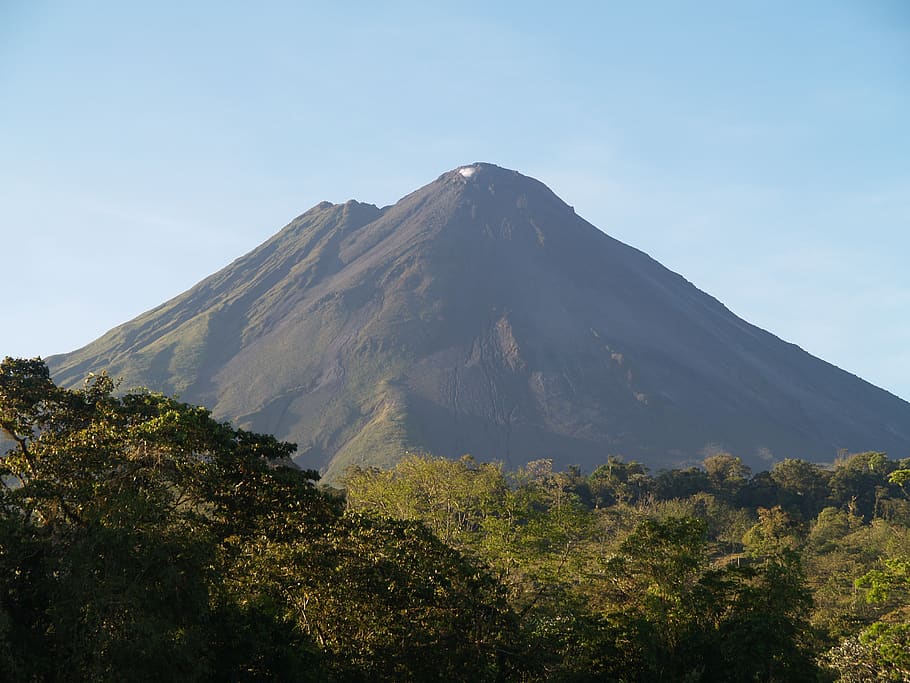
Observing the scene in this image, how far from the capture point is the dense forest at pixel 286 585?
1338 centimetres

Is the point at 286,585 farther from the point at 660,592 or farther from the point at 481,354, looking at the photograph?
the point at 481,354

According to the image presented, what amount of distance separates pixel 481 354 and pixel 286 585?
130123 mm

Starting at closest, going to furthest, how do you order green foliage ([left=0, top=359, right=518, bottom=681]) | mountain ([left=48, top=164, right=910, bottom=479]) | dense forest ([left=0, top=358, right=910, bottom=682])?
green foliage ([left=0, top=359, right=518, bottom=681]) → dense forest ([left=0, top=358, right=910, bottom=682]) → mountain ([left=48, top=164, right=910, bottom=479])

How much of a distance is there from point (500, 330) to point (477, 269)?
20.9 metres

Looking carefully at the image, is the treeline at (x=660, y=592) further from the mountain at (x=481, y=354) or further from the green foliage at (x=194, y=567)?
the mountain at (x=481, y=354)

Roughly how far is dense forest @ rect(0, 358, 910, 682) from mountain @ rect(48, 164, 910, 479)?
263 ft

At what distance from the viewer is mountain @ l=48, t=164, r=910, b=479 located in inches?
5000

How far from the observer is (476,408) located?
132 meters

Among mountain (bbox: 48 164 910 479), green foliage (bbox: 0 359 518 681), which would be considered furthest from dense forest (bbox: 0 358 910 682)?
mountain (bbox: 48 164 910 479)

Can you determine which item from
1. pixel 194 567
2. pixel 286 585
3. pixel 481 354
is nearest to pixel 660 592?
pixel 286 585

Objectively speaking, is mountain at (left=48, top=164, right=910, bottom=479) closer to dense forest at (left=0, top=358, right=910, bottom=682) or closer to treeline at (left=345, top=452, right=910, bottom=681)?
treeline at (left=345, top=452, right=910, bottom=681)

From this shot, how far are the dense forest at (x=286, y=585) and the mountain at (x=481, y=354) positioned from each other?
8003cm

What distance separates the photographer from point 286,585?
690 inches

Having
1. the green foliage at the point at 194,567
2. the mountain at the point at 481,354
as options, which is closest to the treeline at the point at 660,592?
the green foliage at the point at 194,567
